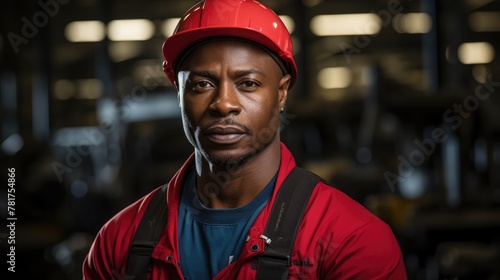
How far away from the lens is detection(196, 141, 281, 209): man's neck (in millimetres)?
1862

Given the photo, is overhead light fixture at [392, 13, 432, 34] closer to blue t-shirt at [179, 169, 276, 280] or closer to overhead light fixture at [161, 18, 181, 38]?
overhead light fixture at [161, 18, 181, 38]

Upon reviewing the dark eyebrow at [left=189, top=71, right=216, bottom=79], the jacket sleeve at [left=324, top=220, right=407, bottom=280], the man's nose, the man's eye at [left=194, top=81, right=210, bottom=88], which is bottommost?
the jacket sleeve at [left=324, top=220, right=407, bottom=280]

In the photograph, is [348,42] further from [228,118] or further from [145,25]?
[228,118]

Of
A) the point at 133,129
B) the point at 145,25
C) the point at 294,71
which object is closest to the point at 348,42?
the point at 145,25

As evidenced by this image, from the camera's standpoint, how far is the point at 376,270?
1.70 meters

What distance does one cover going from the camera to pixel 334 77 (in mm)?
20203

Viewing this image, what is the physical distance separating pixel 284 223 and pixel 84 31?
1691 centimetres

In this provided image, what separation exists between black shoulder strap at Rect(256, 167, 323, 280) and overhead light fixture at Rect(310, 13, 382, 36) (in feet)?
48.7

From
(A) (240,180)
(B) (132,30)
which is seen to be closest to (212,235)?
(A) (240,180)

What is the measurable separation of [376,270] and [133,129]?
26.5 ft

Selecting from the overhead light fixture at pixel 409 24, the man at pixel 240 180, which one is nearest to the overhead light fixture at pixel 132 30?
the overhead light fixture at pixel 409 24

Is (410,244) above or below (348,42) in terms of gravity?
below

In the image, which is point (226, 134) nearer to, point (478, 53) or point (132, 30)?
point (132, 30)

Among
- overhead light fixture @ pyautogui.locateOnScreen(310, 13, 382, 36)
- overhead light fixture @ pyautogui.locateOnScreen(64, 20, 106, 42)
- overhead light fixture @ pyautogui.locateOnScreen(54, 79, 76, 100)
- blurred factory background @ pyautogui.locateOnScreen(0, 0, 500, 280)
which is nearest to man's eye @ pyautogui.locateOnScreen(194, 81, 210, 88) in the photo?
blurred factory background @ pyautogui.locateOnScreen(0, 0, 500, 280)
